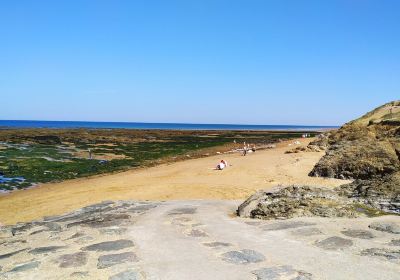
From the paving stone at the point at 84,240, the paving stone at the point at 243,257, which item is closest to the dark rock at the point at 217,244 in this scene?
the paving stone at the point at 243,257

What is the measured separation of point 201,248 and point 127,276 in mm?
1501

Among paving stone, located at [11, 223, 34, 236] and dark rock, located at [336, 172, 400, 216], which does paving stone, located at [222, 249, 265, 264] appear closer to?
dark rock, located at [336, 172, 400, 216]

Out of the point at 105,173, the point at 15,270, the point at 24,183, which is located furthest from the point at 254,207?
the point at 105,173

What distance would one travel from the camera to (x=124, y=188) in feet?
62.4

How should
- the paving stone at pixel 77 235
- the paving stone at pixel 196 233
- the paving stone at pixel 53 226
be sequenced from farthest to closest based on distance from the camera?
the paving stone at pixel 53 226 → the paving stone at pixel 77 235 → the paving stone at pixel 196 233

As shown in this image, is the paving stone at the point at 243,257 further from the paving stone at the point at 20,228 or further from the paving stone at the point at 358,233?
the paving stone at the point at 20,228

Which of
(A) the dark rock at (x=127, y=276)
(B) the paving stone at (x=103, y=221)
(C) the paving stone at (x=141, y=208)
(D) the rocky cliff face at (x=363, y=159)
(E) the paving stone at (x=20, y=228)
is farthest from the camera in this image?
(D) the rocky cliff face at (x=363, y=159)

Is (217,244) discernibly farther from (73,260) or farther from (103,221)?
(103,221)

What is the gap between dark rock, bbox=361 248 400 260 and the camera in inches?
226

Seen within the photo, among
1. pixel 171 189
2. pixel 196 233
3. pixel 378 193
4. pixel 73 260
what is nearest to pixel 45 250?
pixel 73 260

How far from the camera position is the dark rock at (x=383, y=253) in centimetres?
574

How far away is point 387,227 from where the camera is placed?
23.5 feet

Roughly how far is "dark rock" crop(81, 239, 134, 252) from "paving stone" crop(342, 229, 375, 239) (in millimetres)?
3678

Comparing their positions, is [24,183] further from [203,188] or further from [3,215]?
[203,188]
